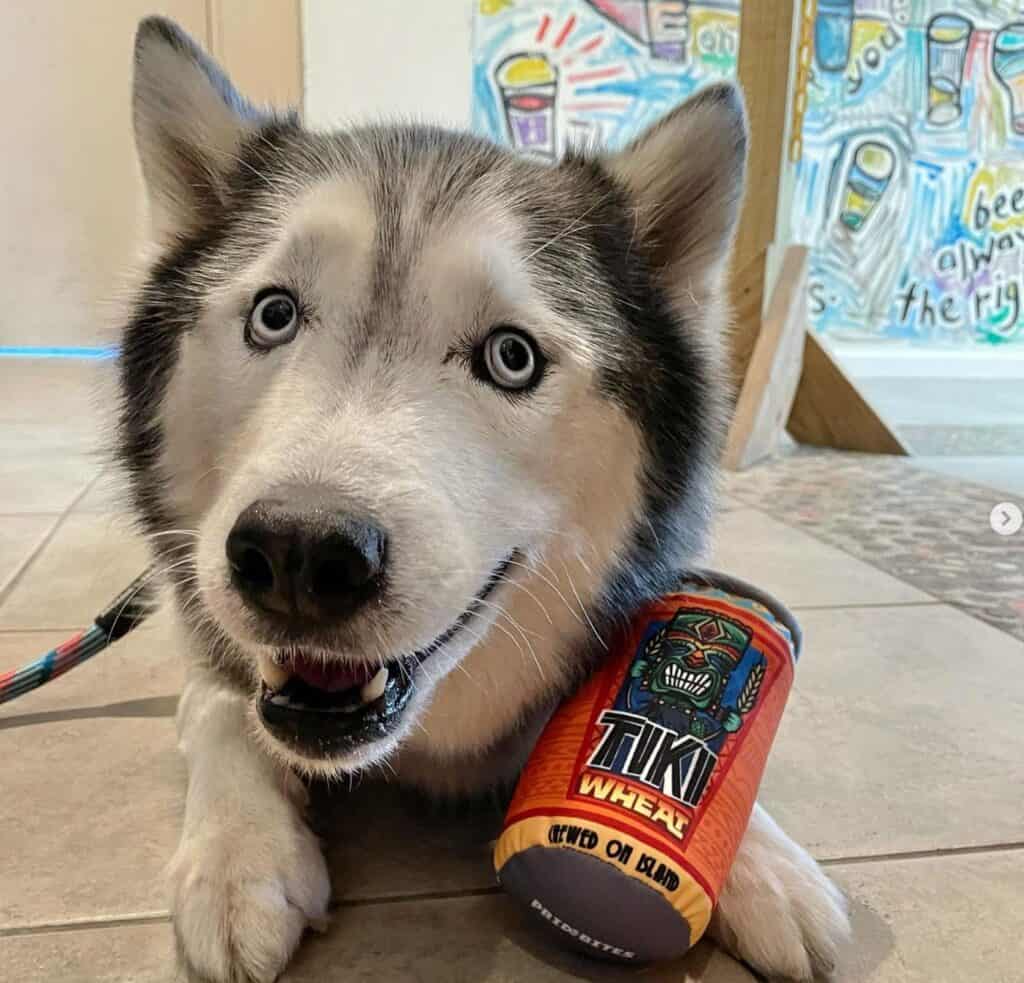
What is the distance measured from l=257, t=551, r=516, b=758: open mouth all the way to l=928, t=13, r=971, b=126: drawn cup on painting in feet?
23.7

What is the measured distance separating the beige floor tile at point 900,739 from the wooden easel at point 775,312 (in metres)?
1.39

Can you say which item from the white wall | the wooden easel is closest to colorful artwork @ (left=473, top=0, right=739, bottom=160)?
the white wall

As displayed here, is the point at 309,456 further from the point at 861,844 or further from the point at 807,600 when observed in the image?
the point at 807,600

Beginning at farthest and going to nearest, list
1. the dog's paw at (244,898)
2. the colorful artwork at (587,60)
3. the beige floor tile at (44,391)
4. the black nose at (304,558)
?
the colorful artwork at (587,60) → the beige floor tile at (44,391) → the dog's paw at (244,898) → the black nose at (304,558)

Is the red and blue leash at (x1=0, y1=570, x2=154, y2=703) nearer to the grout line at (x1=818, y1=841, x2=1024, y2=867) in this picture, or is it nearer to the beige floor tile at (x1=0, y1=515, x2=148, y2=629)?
the beige floor tile at (x1=0, y1=515, x2=148, y2=629)

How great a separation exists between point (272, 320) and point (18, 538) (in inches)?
70.0

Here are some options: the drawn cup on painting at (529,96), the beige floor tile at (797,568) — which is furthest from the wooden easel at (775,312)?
the drawn cup on painting at (529,96)

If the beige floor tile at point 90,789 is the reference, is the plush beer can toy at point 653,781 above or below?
above

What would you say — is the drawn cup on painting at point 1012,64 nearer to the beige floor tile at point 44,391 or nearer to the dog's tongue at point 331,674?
the beige floor tile at point 44,391

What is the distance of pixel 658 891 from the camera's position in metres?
0.91

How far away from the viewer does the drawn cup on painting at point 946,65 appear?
6.80 m

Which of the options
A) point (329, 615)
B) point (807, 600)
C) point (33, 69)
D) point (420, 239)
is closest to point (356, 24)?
point (33, 69)

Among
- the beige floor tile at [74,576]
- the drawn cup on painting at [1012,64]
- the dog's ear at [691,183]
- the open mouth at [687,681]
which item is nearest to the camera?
the open mouth at [687,681]

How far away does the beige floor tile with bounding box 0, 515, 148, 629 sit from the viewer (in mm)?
2016
